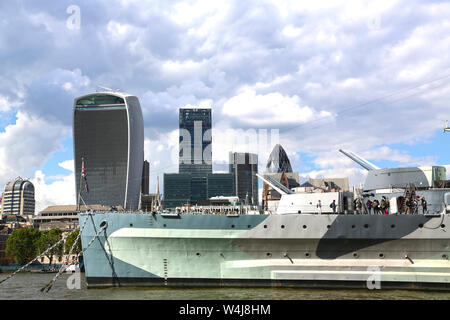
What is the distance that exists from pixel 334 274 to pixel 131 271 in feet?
32.8

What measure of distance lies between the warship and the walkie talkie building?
399 feet

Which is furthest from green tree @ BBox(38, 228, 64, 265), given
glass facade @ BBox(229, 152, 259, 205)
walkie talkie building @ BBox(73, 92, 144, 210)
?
glass facade @ BBox(229, 152, 259, 205)

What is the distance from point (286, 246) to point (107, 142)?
12864 centimetres

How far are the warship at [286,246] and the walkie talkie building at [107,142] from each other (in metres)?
122

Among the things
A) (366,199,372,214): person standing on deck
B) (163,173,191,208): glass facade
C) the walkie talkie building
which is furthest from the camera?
(163,173,191,208): glass facade

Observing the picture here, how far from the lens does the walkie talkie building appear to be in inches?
5546

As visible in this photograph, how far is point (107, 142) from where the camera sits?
141125mm

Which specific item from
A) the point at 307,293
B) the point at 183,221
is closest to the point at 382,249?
the point at 307,293

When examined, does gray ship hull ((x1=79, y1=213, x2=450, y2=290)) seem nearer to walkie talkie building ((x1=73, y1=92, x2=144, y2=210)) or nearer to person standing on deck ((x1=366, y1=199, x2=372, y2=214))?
person standing on deck ((x1=366, y1=199, x2=372, y2=214))
